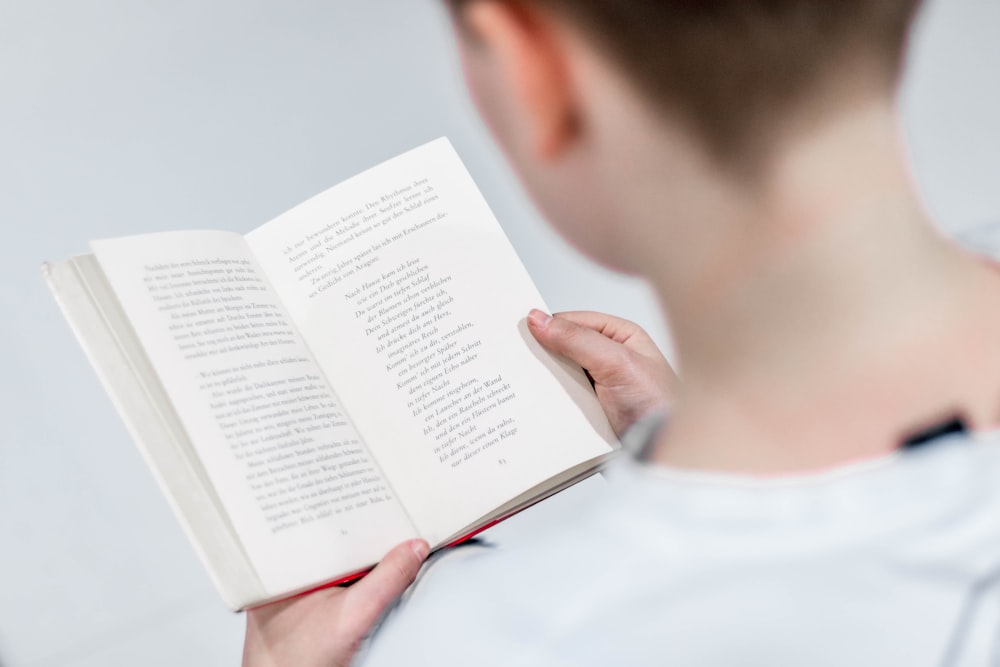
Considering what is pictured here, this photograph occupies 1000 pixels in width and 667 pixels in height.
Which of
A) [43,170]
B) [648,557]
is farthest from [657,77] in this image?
[43,170]

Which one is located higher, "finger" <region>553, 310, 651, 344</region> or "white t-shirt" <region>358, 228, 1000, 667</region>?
"finger" <region>553, 310, 651, 344</region>

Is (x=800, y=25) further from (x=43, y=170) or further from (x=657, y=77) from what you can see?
(x=43, y=170)

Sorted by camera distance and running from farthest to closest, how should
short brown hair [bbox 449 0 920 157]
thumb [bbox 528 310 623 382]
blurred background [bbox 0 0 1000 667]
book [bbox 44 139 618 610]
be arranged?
1. blurred background [bbox 0 0 1000 667]
2. thumb [bbox 528 310 623 382]
3. book [bbox 44 139 618 610]
4. short brown hair [bbox 449 0 920 157]

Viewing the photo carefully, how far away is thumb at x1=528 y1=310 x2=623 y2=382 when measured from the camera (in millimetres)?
788

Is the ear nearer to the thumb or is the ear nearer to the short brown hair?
the short brown hair

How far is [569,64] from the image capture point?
404mm

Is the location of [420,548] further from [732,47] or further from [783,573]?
[732,47]

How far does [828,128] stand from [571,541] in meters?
0.22

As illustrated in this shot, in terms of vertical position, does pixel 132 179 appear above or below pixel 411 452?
above

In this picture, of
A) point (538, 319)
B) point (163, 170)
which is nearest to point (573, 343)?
point (538, 319)

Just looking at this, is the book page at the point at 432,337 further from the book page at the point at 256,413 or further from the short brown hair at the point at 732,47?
the short brown hair at the point at 732,47

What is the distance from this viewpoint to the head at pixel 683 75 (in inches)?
15.0

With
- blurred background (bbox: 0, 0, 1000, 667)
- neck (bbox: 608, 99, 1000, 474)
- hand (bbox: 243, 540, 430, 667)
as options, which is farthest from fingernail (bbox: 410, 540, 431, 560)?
blurred background (bbox: 0, 0, 1000, 667)

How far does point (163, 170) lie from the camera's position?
130 centimetres
